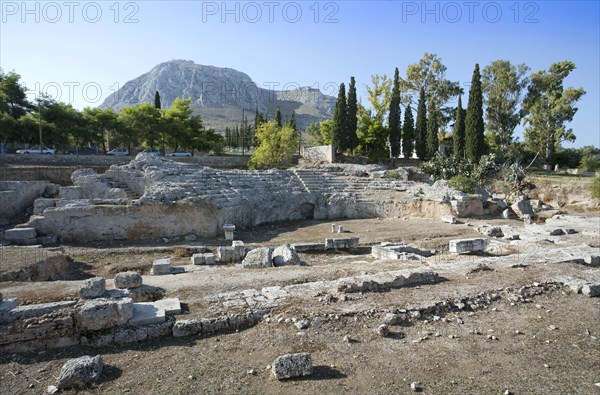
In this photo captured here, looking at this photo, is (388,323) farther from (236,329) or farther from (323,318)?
(236,329)

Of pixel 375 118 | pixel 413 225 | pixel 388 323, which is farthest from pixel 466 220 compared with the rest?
pixel 375 118

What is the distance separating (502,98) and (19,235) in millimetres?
41488

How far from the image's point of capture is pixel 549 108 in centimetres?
3569

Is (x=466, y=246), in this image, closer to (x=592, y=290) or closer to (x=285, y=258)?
(x=592, y=290)

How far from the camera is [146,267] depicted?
12203mm

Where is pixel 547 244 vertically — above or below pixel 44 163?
below

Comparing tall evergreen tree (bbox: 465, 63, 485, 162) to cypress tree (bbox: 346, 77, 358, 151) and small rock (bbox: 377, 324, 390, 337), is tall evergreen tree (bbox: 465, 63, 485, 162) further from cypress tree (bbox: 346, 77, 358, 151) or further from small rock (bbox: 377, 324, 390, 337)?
small rock (bbox: 377, 324, 390, 337)

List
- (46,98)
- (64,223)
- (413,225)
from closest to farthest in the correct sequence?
1. (64,223)
2. (413,225)
3. (46,98)

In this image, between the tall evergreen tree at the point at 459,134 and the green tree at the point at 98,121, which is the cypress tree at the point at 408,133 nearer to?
the tall evergreen tree at the point at 459,134

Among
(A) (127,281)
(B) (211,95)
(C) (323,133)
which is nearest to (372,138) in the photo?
(C) (323,133)

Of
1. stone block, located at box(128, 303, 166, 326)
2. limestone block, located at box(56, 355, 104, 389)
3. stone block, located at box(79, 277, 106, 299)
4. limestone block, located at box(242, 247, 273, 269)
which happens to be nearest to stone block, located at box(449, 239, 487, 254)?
limestone block, located at box(242, 247, 273, 269)

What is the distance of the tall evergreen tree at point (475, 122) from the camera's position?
32812 millimetres

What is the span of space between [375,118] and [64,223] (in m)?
34.1

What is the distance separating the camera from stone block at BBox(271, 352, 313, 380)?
17.0ft
